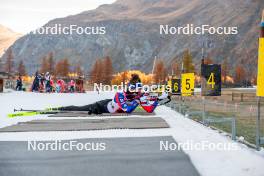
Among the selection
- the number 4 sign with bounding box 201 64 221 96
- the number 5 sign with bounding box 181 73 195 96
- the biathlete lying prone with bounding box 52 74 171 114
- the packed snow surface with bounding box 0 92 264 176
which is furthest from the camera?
the number 5 sign with bounding box 181 73 195 96

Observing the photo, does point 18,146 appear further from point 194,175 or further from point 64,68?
point 64,68

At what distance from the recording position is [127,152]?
7.07m

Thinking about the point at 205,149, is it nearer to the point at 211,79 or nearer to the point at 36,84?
the point at 211,79

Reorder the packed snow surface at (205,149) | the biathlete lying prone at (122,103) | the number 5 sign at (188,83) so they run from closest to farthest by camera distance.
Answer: the packed snow surface at (205,149)
the biathlete lying prone at (122,103)
the number 5 sign at (188,83)

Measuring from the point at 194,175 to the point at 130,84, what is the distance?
38.8 feet

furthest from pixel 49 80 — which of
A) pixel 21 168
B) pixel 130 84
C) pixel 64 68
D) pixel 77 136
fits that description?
pixel 64 68

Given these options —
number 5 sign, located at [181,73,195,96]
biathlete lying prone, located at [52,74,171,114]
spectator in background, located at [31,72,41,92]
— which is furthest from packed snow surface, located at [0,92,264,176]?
spectator in background, located at [31,72,41,92]

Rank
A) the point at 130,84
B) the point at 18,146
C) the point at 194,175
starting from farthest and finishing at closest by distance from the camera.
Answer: the point at 130,84 → the point at 18,146 → the point at 194,175

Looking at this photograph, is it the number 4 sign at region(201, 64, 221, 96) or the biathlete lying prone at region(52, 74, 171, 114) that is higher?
the number 4 sign at region(201, 64, 221, 96)

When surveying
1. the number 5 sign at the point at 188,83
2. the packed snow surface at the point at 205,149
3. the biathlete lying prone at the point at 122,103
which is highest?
the number 5 sign at the point at 188,83

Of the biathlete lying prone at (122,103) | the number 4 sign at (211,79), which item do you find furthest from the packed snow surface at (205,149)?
the biathlete lying prone at (122,103)

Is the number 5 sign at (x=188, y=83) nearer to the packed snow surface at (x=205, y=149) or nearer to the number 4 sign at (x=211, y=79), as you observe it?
the number 4 sign at (x=211, y=79)

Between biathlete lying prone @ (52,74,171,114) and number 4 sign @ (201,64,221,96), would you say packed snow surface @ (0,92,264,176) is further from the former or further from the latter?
biathlete lying prone @ (52,74,171,114)

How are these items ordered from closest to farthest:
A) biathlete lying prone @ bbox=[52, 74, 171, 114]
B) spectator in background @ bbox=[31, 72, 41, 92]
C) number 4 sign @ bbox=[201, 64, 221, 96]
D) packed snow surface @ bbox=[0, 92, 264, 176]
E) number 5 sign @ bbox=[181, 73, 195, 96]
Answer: packed snow surface @ bbox=[0, 92, 264, 176], number 4 sign @ bbox=[201, 64, 221, 96], biathlete lying prone @ bbox=[52, 74, 171, 114], number 5 sign @ bbox=[181, 73, 195, 96], spectator in background @ bbox=[31, 72, 41, 92]
